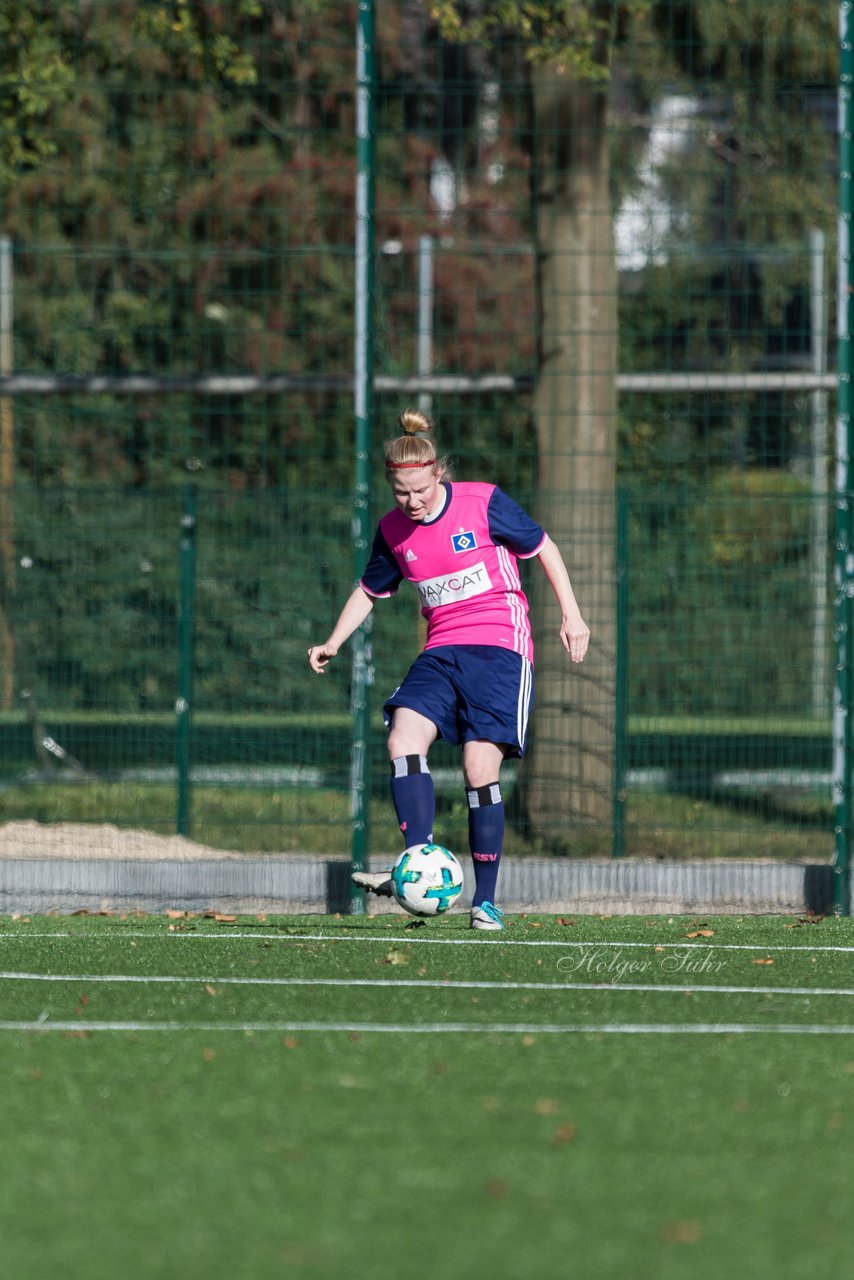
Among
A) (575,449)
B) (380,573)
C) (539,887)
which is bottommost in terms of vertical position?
A: (539,887)

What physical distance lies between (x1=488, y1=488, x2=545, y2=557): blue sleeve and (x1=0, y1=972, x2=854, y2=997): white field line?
6.69 ft

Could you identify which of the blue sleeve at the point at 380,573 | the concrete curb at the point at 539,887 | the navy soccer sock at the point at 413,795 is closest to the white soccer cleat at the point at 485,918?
the navy soccer sock at the point at 413,795

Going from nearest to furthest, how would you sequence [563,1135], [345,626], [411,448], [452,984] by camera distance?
[563,1135]
[452,984]
[411,448]
[345,626]

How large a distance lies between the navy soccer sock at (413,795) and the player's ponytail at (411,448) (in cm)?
106

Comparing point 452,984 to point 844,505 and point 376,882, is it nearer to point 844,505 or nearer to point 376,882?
point 376,882

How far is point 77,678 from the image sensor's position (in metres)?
10.3

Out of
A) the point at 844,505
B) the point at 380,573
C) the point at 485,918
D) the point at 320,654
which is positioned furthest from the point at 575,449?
the point at 485,918

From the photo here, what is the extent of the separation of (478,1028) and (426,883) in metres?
1.61

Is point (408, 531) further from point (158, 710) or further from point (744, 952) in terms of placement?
point (158, 710)

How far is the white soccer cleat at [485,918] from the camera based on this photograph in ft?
25.3

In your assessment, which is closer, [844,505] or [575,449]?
[844,505]

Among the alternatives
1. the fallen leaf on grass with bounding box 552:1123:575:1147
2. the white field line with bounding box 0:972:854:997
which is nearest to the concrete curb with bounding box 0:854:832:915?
the white field line with bounding box 0:972:854:997

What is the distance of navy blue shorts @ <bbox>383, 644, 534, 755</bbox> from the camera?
302 inches

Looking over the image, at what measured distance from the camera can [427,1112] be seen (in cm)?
430
